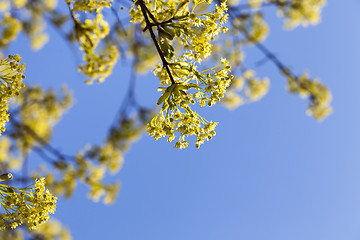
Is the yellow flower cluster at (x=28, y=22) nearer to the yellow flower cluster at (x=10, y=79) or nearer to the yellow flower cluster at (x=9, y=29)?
the yellow flower cluster at (x=9, y=29)

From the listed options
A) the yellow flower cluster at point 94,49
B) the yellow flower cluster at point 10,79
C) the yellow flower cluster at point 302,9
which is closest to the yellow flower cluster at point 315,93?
the yellow flower cluster at point 302,9

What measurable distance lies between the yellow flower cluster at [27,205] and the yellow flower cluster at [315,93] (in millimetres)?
4735

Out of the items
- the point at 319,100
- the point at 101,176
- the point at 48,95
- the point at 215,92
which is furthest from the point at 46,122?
the point at 319,100

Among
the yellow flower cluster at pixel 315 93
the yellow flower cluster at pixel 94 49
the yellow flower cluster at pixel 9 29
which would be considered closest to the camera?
the yellow flower cluster at pixel 94 49

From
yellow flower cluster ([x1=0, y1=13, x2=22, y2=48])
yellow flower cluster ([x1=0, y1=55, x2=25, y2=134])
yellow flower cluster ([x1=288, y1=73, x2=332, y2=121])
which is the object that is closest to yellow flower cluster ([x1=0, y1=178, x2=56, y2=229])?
yellow flower cluster ([x1=0, y1=55, x2=25, y2=134])

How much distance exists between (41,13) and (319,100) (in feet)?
16.7

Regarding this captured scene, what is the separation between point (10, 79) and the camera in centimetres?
179

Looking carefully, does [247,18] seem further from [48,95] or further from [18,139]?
[18,139]

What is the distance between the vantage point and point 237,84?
5891 millimetres

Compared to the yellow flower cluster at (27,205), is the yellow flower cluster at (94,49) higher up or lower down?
higher up

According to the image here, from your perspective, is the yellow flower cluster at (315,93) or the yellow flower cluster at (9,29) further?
the yellow flower cluster at (315,93)

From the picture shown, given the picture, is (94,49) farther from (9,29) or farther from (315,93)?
(315,93)

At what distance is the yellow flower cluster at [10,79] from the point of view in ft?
5.66

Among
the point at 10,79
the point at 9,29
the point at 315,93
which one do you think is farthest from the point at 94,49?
the point at 315,93
